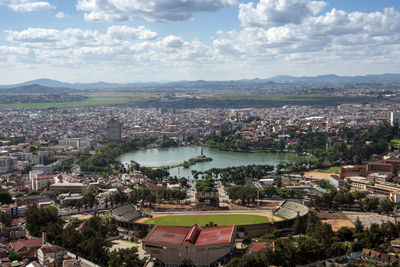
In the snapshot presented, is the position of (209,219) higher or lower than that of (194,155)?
higher

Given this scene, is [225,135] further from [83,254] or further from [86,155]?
[83,254]

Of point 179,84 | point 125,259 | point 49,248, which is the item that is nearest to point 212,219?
point 125,259

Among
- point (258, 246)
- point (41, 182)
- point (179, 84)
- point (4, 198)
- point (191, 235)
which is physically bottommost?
point (179, 84)

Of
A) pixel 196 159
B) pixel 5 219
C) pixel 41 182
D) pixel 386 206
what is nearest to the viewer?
pixel 5 219

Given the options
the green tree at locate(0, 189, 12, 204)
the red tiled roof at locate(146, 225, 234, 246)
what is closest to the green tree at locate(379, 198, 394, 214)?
the red tiled roof at locate(146, 225, 234, 246)

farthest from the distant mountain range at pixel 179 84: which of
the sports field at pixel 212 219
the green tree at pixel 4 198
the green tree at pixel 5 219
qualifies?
the sports field at pixel 212 219

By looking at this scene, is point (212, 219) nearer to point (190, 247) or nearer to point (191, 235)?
point (191, 235)

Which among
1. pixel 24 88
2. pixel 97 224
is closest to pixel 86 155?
pixel 97 224
